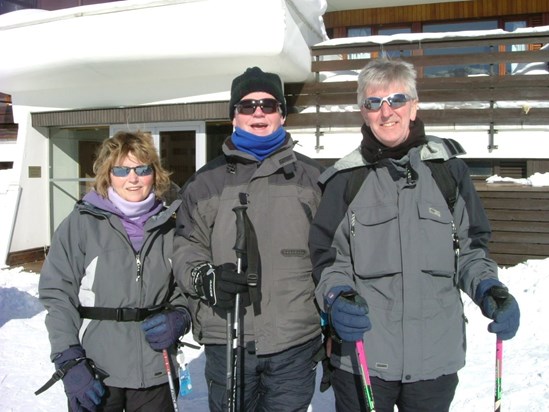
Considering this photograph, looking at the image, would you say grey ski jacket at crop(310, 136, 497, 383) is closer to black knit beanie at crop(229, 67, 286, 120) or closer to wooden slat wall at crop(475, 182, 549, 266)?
black knit beanie at crop(229, 67, 286, 120)

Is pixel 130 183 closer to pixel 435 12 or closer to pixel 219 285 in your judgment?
pixel 219 285

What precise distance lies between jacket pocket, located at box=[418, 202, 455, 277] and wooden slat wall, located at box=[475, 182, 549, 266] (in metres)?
5.03

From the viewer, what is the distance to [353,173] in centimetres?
216

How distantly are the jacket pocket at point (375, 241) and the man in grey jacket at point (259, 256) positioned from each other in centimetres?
33

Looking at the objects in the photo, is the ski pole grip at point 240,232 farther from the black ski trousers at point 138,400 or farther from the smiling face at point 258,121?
the black ski trousers at point 138,400

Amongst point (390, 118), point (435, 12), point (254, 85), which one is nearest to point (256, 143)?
point (254, 85)

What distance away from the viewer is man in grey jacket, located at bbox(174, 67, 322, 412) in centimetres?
227

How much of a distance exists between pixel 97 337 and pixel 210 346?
21.6 inches

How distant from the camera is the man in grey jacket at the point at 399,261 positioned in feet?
6.49

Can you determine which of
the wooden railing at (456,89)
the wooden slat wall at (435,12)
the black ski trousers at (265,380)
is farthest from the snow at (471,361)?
the wooden slat wall at (435,12)

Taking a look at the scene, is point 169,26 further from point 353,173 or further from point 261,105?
point 353,173

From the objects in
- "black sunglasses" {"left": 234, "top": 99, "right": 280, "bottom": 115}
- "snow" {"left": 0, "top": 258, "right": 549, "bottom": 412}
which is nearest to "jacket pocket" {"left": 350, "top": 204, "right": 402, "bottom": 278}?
"black sunglasses" {"left": 234, "top": 99, "right": 280, "bottom": 115}

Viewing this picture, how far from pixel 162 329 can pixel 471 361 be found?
3.27 meters

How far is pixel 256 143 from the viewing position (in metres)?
2.35
